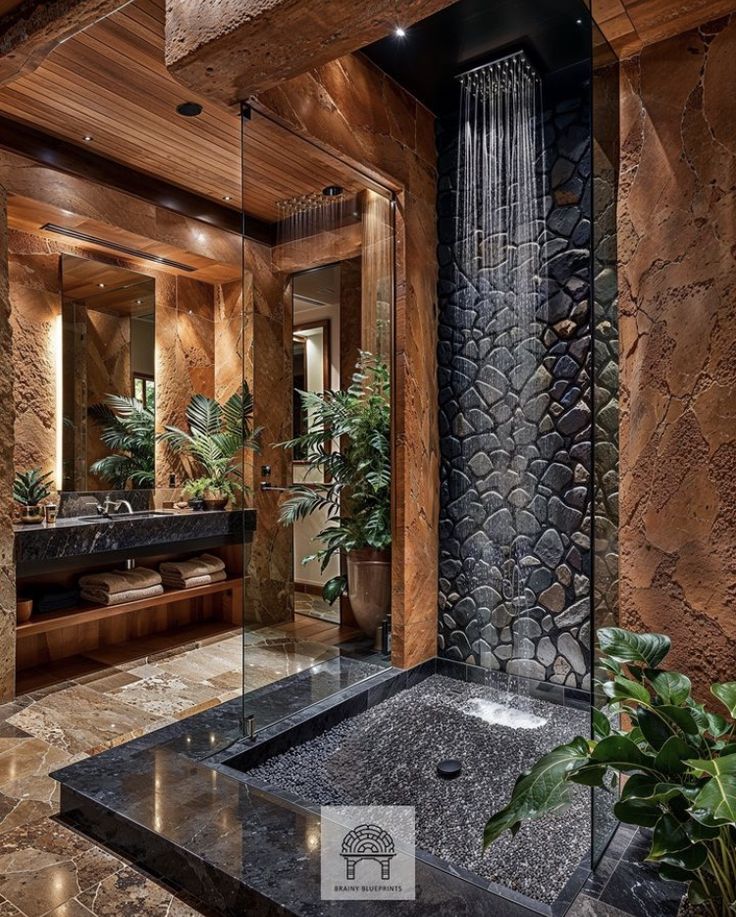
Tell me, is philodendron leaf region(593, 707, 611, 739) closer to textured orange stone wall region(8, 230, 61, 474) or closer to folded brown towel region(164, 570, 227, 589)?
folded brown towel region(164, 570, 227, 589)

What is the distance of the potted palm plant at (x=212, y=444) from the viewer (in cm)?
474

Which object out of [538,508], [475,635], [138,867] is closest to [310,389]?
[538,508]

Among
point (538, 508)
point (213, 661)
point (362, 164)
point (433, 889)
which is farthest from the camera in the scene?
point (213, 661)

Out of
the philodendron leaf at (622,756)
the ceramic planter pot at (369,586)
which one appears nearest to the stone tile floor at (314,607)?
the ceramic planter pot at (369,586)

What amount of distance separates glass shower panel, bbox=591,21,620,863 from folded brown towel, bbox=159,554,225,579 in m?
3.22

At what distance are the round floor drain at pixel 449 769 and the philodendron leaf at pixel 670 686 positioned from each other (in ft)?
3.90

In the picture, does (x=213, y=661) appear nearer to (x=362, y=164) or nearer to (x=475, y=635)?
(x=475, y=635)

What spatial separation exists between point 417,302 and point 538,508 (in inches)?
52.1

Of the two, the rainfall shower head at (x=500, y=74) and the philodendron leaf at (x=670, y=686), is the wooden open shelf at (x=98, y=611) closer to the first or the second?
the philodendron leaf at (x=670, y=686)

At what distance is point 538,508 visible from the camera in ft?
11.2

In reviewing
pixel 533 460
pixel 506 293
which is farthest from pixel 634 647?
pixel 506 293

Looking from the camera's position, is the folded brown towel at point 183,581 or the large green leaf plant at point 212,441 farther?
the large green leaf plant at point 212,441

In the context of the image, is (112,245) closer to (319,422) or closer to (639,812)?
(319,422)

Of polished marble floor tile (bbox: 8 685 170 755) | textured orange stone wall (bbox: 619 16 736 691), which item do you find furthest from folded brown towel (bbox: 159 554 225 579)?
textured orange stone wall (bbox: 619 16 736 691)
